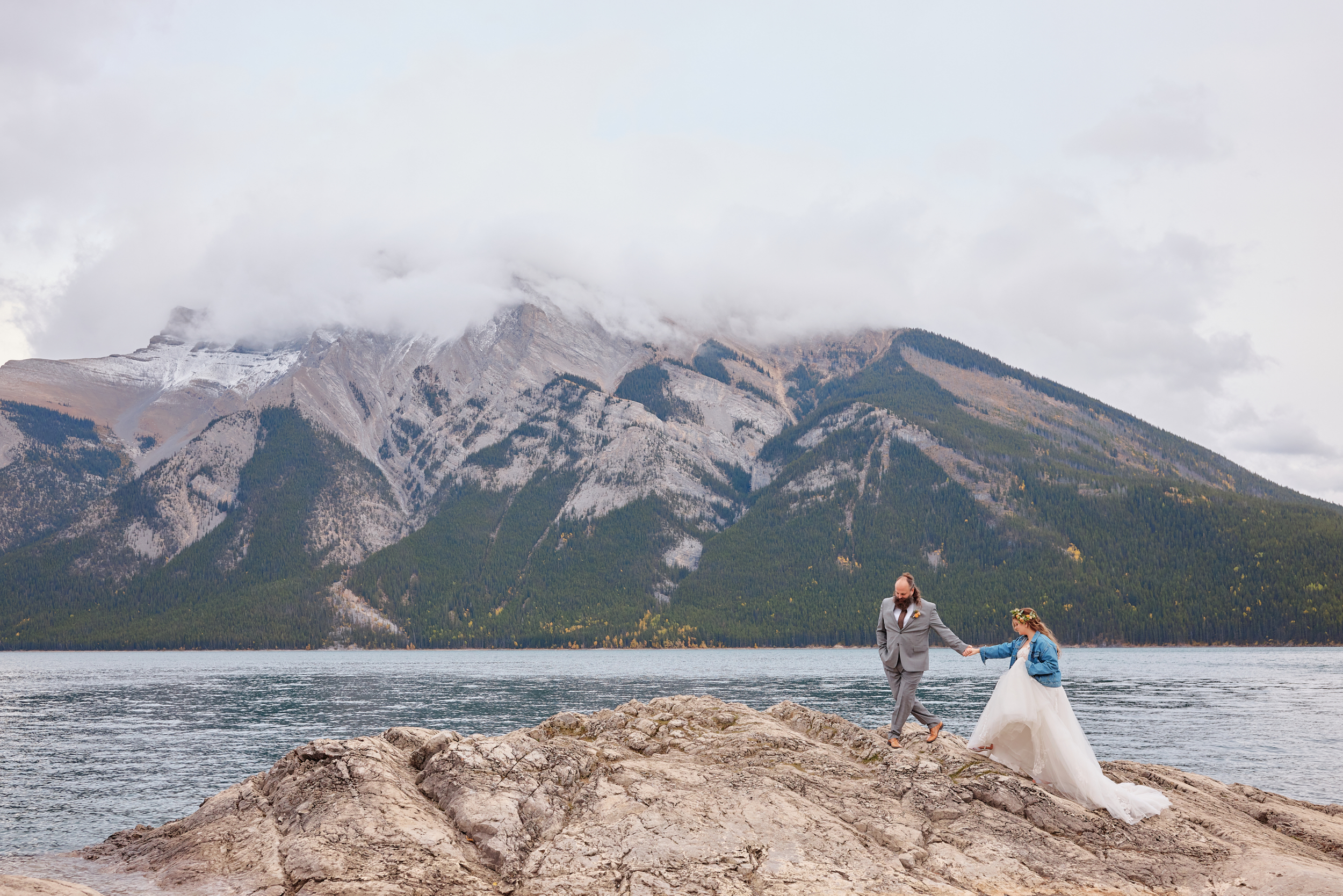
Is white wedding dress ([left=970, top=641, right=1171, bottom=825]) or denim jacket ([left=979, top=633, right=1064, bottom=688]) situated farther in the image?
denim jacket ([left=979, top=633, right=1064, bottom=688])

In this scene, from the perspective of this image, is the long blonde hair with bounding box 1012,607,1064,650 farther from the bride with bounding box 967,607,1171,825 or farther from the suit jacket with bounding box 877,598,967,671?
the suit jacket with bounding box 877,598,967,671

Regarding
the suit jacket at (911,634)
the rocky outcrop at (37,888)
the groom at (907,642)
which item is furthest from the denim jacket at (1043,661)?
the rocky outcrop at (37,888)

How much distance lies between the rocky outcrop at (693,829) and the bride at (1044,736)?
0.39m

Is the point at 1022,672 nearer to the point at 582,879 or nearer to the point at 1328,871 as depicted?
the point at 1328,871

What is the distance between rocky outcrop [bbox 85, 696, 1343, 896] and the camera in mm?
13266

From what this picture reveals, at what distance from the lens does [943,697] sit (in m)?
68.6

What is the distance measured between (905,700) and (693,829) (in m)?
5.77

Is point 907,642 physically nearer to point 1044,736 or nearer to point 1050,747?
point 1044,736

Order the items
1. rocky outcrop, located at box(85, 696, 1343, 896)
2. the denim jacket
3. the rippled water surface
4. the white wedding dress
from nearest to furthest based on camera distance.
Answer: rocky outcrop, located at box(85, 696, 1343, 896) → the white wedding dress → the denim jacket → the rippled water surface

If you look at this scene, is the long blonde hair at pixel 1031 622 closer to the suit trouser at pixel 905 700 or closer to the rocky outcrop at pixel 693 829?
the suit trouser at pixel 905 700

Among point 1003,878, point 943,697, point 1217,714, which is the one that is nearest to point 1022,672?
point 1003,878

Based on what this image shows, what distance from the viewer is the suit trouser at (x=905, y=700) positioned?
17.8m

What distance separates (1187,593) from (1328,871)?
211 meters

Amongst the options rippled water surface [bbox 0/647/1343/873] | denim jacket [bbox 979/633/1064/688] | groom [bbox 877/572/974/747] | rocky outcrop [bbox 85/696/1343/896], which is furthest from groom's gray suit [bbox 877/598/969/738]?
rippled water surface [bbox 0/647/1343/873]
